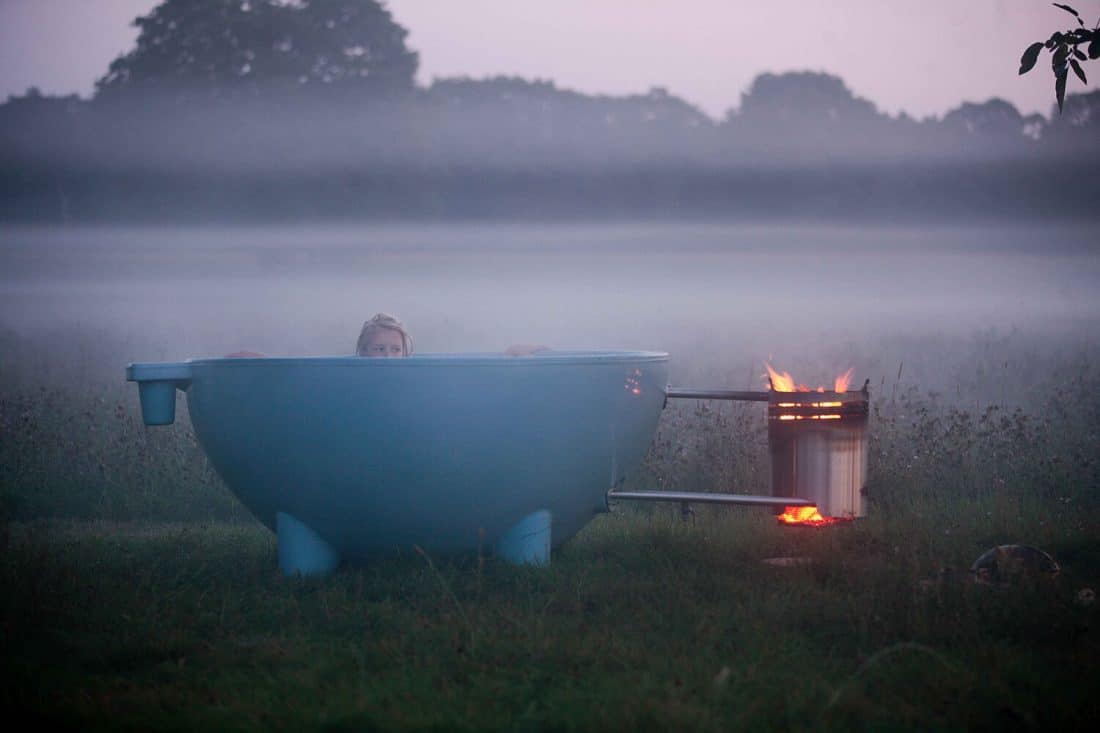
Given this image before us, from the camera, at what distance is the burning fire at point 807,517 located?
400 centimetres

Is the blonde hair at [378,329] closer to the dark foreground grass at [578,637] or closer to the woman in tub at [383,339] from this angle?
the woman in tub at [383,339]

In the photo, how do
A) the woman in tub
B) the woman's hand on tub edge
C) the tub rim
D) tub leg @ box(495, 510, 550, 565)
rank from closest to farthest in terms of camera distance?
the tub rim → tub leg @ box(495, 510, 550, 565) → the woman's hand on tub edge → the woman in tub

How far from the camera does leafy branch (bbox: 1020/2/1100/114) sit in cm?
316

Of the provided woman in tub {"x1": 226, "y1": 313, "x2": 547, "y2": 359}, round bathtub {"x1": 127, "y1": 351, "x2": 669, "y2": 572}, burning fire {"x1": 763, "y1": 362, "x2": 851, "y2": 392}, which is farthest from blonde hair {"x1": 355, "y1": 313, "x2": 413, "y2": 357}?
burning fire {"x1": 763, "y1": 362, "x2": 851, "y2": 392}

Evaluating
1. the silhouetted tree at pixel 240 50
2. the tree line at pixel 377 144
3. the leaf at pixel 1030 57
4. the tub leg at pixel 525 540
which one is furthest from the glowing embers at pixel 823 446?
the silhouetted tree at pixel 240 50

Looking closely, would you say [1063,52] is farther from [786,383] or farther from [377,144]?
[377,144]

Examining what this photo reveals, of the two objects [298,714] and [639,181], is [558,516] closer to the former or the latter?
[298,714]

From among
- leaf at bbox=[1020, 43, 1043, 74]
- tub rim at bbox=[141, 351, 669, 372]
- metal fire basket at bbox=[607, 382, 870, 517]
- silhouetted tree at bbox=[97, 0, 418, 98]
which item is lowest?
metal fire basket at bbox=[607, 382, 870, 517]

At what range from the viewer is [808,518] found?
4.03 meters

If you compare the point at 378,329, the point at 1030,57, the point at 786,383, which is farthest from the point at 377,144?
the point at 1030,57

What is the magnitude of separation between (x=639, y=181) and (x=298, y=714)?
842cm

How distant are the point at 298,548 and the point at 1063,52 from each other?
2.90 meters

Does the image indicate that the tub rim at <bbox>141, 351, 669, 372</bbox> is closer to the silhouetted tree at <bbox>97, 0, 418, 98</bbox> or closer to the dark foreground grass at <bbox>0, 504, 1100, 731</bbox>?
the dark foreground grass at <bbox>0, 504, 1100, 731</bbox>

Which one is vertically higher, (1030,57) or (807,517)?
(1030,57)
